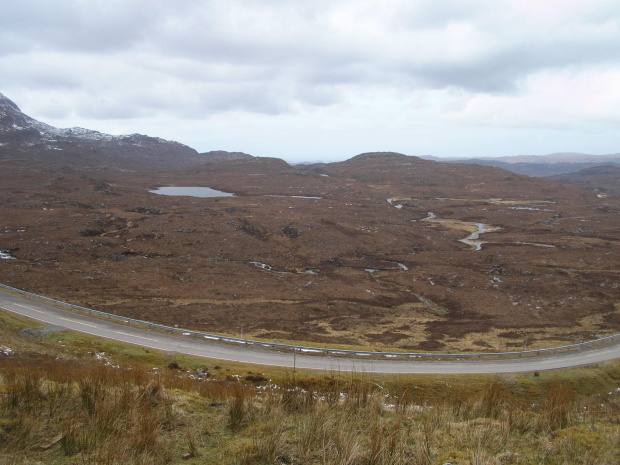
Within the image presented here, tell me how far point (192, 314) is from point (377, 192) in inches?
5261

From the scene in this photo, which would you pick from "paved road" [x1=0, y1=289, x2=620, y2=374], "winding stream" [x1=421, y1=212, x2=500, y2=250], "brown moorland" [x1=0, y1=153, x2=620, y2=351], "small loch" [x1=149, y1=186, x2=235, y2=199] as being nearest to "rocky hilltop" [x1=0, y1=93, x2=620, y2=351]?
"brown moorland" [x1=0, y1=153, x2=620, y2=351]

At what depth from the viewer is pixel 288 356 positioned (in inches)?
1180

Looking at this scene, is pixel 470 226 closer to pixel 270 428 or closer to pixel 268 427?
pixel 268 427

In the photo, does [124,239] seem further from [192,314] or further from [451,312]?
[451,312]

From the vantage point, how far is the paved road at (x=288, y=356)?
93.8ft

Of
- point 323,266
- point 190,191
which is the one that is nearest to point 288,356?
point 323,266

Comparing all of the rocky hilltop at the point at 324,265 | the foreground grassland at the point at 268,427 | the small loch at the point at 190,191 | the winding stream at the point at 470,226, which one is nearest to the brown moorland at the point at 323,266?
the rocky hilltop at the point at 324,265

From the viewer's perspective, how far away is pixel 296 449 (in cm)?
706

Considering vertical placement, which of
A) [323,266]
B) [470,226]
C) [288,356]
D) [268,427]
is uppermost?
[268,427]

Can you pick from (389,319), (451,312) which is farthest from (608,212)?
(389,319)

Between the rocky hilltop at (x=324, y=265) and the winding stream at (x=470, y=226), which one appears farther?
the winding stream at (x=470, y=226)

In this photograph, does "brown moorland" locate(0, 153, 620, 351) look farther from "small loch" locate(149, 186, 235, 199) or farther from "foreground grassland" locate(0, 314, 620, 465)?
"foreground grassland" locate(0, 314, 620, 465)

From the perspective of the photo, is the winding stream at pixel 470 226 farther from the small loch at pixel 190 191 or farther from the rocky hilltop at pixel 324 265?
the small loch at pixel 190 191

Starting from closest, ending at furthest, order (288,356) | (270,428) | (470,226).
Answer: (270,428), (288,356), (470,226)
